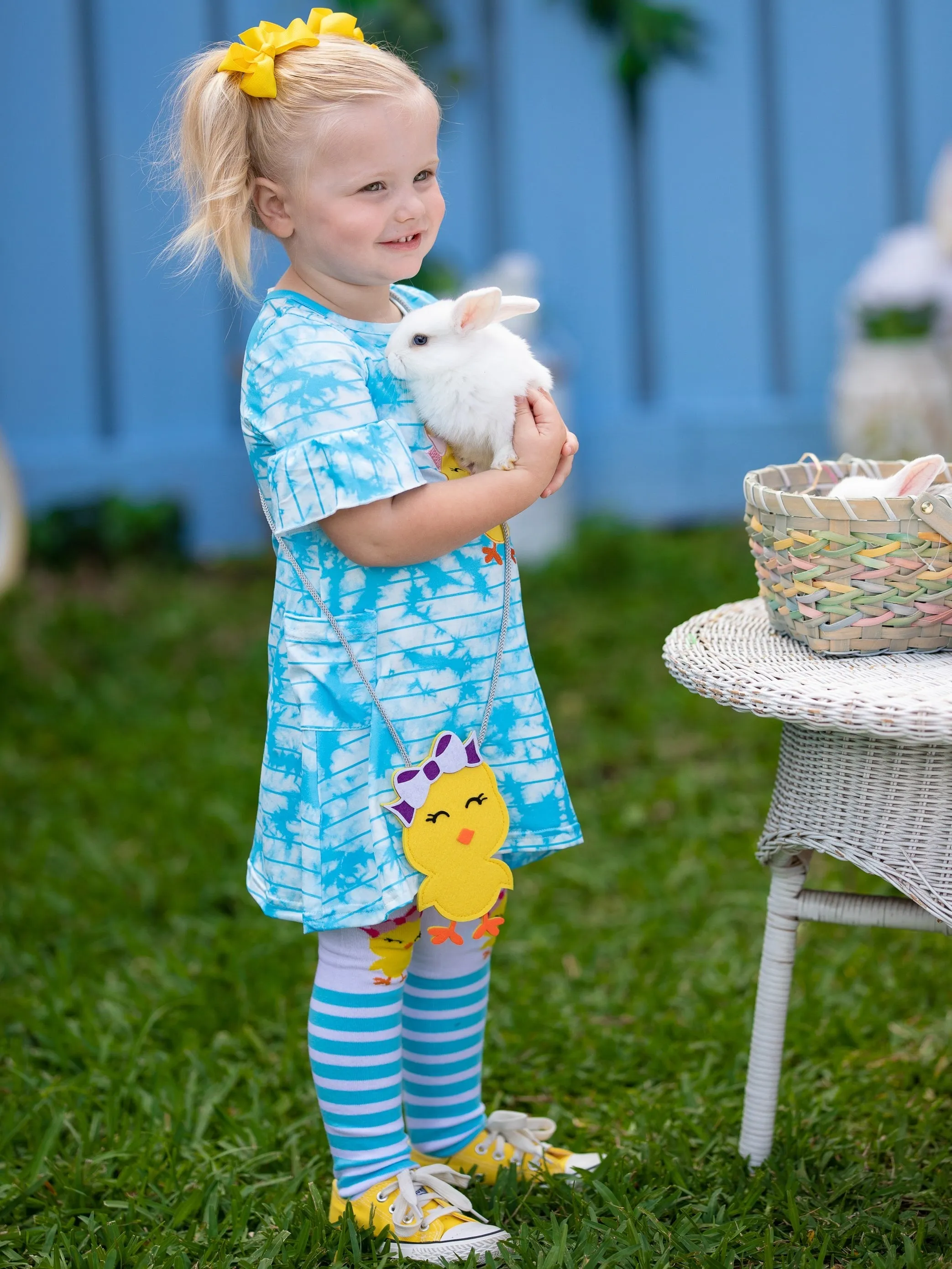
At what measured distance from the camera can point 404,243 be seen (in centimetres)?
142

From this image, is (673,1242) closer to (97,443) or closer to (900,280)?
(900,280)

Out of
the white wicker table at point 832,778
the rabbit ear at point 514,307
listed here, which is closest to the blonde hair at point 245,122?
the rabbit ear at point 514,307

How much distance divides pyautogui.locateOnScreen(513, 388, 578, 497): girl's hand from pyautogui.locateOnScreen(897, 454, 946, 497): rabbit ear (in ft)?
1.09

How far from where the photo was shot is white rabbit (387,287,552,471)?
140 centimetres

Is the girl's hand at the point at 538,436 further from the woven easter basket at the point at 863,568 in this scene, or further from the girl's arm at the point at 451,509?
the woven easter basket at the point at 863,568

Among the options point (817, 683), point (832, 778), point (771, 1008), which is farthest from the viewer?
point (771, 1008)

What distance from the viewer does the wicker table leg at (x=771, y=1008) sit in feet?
5.25

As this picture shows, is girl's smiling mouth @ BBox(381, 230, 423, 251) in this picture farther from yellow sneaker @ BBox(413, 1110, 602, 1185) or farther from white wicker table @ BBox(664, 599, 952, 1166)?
yellow sneaker @ BBox(413, 1110, 602, 1185)

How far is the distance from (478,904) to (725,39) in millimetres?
4104

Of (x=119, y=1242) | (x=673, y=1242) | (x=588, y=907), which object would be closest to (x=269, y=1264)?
(x=119, y=1242)

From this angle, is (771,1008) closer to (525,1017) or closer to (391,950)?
(391,950)

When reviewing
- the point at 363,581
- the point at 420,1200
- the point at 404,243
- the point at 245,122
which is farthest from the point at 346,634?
the point at 420,1200

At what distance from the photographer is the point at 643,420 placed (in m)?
4.98

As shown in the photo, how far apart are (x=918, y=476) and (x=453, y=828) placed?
58 centimetres
